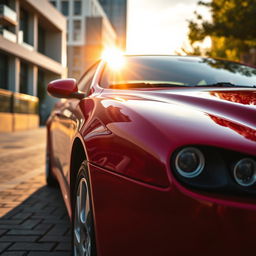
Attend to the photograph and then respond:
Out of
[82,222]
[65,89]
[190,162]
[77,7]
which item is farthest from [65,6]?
[190,162]

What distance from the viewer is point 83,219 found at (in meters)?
2.23

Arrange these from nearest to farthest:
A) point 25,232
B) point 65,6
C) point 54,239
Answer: point 54,239 → point 25,232 → point 65,6

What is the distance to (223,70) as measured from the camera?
3.45 m

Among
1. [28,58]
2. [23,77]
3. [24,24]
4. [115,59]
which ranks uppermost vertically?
[24,24]

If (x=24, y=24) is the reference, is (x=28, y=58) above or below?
below

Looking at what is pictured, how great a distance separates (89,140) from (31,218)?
2.05 meters

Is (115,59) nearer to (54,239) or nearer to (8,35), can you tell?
(54,239)

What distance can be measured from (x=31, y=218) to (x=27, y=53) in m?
28.6

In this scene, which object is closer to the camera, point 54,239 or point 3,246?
point 3,246

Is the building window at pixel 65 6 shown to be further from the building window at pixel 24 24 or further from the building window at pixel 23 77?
the building window at pixel 23 77

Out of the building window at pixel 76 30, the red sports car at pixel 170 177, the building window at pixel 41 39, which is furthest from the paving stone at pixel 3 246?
the building window at pixel 76 30

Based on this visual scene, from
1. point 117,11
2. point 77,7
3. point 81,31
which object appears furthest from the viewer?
point 117,11

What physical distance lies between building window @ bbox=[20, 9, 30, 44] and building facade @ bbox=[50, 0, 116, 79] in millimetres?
41638

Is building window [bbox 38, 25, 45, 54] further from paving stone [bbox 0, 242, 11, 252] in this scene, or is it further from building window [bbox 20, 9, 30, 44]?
paving stone [bbox 0, 242, 11, 252]
